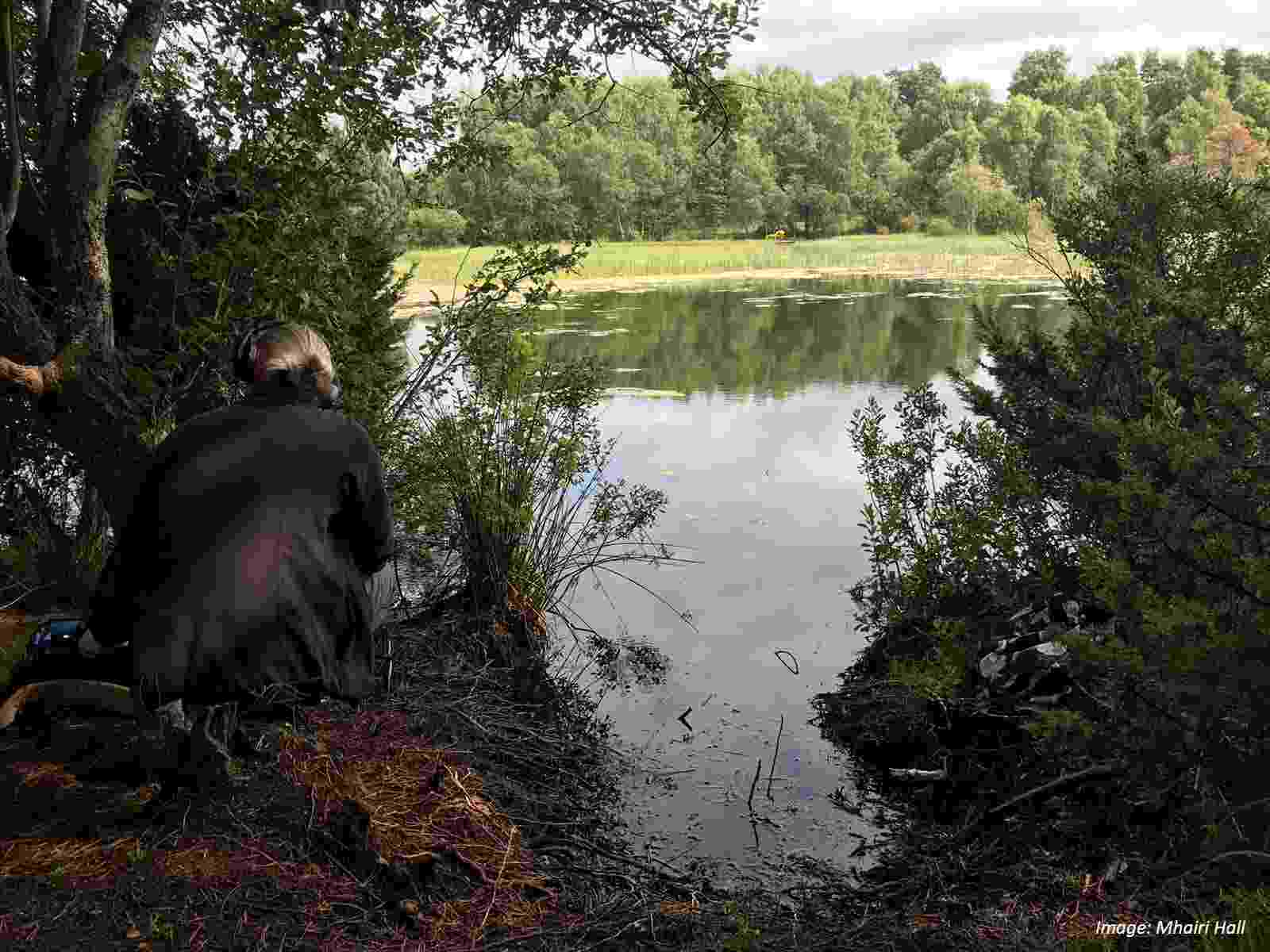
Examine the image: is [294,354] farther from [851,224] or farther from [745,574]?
[851,224]

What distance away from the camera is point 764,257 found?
1486 inches

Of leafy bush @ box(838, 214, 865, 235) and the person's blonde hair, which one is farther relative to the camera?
leafy bush @ box(838, 214, 865, 235)

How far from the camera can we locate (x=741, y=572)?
6.86 m

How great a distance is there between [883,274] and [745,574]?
26.9 metres

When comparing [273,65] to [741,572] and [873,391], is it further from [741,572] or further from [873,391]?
[873,391]

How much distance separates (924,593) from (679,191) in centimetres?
5942

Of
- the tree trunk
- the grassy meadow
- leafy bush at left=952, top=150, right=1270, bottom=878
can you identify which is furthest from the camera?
the grassy meadow

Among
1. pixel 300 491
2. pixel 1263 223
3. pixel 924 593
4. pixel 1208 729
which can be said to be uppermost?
pixel 1263 223

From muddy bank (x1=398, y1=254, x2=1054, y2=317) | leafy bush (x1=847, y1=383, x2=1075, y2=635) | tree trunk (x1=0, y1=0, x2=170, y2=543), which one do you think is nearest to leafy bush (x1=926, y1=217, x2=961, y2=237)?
muddy bank (x1=398, y1=254, x2=1054, y2=317)

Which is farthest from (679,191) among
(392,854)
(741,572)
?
(392,854)

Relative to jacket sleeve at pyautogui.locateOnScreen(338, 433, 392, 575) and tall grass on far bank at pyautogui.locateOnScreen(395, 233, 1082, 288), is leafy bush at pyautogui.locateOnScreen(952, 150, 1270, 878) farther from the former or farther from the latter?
tall grass on far bank at pyautogui.locateOnScreen(395, 233, 1082, 288)

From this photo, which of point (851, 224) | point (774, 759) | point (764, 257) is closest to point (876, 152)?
point (851, 224)

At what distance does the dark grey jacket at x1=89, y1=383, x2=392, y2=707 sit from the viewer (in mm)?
2373

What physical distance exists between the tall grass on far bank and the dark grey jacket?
2102 centimetres
